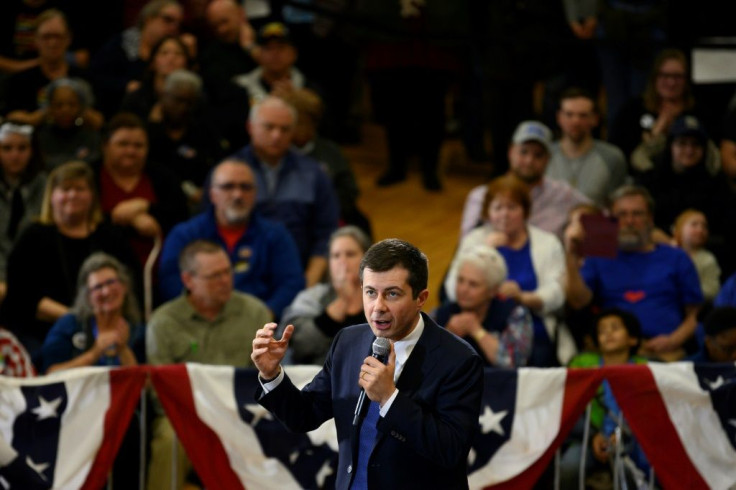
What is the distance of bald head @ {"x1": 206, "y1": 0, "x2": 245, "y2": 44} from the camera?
33.3ft

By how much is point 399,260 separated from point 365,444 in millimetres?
563

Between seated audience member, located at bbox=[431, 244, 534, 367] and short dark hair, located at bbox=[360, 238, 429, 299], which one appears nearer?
short dark hair, located at bbox=[360, 238, 429, 299]

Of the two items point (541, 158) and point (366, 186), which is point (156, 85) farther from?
point (541, 158)

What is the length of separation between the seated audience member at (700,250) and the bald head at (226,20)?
12.9 feet

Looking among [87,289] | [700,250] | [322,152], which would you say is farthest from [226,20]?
[700,250]

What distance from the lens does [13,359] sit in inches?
257

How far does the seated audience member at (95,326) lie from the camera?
6.55 meters

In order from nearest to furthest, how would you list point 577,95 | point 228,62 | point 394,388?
point 394,388, point 577,95, point 228,62

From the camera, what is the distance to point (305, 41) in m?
11.0

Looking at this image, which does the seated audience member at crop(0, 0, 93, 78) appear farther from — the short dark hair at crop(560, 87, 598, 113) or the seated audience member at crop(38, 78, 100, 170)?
the short dark hair at crop(560, 87, 598, 113)

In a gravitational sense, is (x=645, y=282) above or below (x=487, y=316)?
above

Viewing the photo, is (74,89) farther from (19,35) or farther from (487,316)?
(487,316)

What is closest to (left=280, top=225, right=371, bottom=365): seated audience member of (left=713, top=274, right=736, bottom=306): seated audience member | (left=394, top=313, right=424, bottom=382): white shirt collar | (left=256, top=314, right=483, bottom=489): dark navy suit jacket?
(left=713, top=274, right=736, bottom=306): seated audience member

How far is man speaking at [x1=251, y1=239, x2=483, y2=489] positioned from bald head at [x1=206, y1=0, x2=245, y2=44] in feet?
21.1
